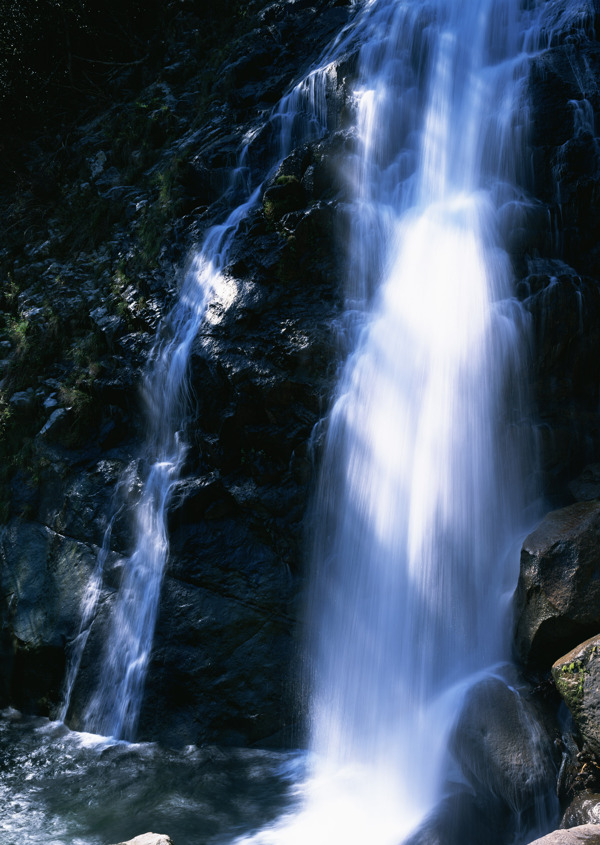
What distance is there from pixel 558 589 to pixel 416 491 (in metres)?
1.68

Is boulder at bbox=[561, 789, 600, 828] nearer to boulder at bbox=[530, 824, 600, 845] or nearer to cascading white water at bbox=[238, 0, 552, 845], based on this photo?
boulder at bbox=[530, 824, 600, 845]

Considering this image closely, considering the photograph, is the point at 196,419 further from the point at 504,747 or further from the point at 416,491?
the point at 504,747

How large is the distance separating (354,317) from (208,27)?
1030 centimetres

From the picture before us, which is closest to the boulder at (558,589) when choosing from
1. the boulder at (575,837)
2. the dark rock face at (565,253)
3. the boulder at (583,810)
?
the boulder at (583,810)

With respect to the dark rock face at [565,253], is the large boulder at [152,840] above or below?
below

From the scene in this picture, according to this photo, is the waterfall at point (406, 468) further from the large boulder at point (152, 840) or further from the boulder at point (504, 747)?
the large boulder at point (152, 840)

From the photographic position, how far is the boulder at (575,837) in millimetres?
3109

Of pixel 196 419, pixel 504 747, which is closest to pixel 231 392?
pixel 196 419

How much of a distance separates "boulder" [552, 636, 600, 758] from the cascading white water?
3.71ft

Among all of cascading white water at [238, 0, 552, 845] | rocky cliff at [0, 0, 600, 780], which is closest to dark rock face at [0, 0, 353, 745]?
rocky cliff at [0, 0, 600, 780]

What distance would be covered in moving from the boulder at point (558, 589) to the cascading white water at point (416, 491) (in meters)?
0.51

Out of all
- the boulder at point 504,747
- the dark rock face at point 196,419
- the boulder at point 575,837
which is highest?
the dark rock face at point 196,419

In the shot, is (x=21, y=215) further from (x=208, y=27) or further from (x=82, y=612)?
(x=82, y=612)

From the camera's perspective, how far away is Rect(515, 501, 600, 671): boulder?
4.58m
